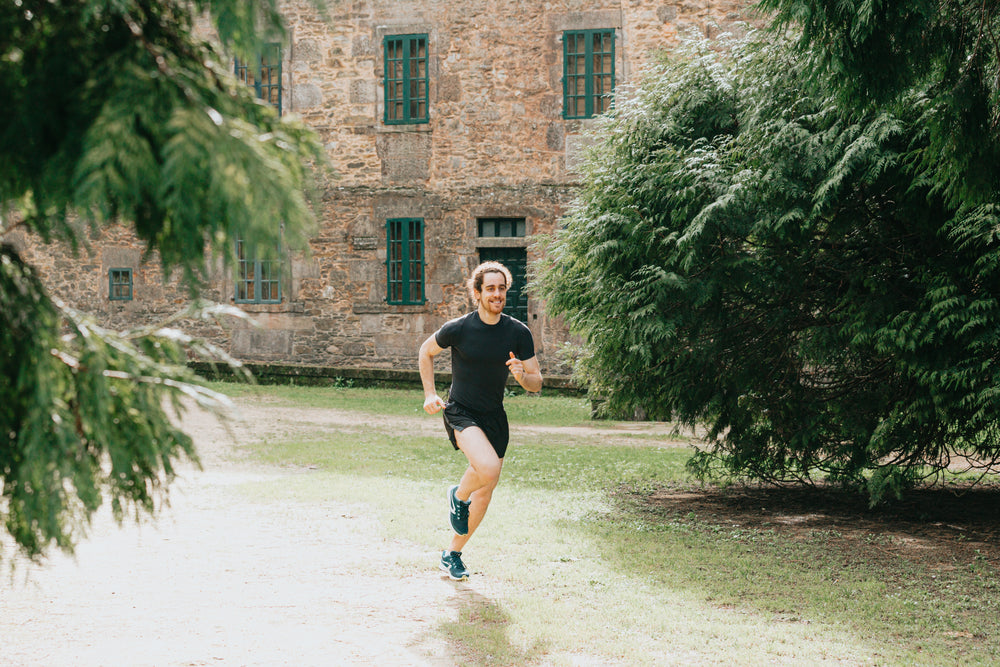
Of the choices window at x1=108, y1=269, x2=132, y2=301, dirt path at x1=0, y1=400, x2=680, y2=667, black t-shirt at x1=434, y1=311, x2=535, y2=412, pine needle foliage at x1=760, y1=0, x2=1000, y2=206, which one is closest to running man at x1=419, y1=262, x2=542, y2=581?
black t-shirt at x1=434, y1=311, x2=535, y2=412

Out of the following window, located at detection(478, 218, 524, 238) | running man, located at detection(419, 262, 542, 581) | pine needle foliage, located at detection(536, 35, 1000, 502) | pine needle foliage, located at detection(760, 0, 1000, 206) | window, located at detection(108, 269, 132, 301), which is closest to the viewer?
pine needle foliage, located at detection(760, 0, 1000, 206)

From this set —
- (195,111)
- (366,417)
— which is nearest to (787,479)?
(366,417)

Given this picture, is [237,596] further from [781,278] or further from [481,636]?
[781,278]

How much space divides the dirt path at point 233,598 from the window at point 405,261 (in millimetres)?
12328

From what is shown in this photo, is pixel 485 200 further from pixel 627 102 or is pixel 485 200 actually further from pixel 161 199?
pixel 161 199

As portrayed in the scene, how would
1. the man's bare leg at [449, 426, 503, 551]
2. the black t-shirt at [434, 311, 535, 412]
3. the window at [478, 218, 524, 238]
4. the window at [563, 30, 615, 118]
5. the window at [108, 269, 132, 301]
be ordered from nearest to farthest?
the man's bare leg at [449, 426, 503, 551]
the black t-shirt at [434, 311, 535, 412]
the window at [563, 30, 615, 118]
the window at [478, 218, 524, 238]
the window at [108, 269, 132, 301]

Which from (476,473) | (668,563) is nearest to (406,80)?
(668,563)

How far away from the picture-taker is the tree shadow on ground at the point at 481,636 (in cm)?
483

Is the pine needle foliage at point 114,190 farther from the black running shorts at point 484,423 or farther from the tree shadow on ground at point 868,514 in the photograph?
the tree shadow on ground at point 868,514

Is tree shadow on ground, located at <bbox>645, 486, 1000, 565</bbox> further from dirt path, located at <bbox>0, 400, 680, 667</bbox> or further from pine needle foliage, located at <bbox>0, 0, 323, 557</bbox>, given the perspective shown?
pine needle foliage, located at <bbox>0, 0, 323, 557</bbox>

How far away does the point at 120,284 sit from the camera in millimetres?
22484

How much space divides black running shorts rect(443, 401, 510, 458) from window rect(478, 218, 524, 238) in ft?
46.2

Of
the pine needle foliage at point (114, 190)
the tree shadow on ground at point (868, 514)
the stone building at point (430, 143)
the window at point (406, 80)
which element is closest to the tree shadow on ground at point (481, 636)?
the pine needle foliage at point (114, 190)

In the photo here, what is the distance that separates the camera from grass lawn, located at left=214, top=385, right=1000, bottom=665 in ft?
16.9
